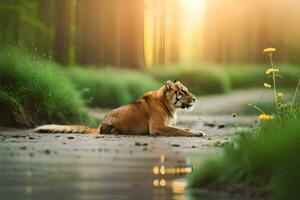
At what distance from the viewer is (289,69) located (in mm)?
23953

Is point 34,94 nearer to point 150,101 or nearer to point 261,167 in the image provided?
point 150,101

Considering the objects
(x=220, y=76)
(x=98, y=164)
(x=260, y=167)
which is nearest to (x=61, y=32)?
(x=220, y=76)

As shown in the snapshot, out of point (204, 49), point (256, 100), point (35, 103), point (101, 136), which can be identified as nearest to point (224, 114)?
point (256, 100)

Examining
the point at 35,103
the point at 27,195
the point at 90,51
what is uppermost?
the point at 90,51

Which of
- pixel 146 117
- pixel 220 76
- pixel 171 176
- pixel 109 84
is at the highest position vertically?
pixel 220 76

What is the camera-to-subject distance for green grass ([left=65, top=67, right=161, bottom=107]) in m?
16.9

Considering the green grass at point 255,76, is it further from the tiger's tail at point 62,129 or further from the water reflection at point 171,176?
the water reflection at point 171,176

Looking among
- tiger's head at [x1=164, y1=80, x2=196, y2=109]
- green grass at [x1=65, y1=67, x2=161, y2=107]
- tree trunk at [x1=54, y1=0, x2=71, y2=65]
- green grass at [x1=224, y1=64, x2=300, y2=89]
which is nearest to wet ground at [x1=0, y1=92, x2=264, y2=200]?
tiger's head at [x1=164, y1=80, x2=196, y2=109]

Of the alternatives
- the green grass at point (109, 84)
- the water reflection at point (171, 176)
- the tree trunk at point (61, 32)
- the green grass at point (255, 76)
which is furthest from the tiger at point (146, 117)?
the green grass at point (255, 76)

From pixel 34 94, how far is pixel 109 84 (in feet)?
15.3

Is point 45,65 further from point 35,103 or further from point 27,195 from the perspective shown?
point 27,195

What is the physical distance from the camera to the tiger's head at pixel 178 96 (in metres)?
11.5

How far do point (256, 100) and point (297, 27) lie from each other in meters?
9.80

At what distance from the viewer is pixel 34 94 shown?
12.5 meters
